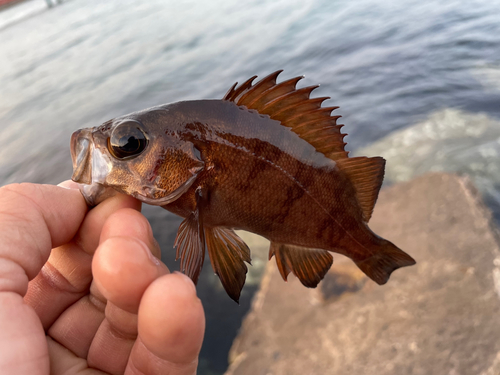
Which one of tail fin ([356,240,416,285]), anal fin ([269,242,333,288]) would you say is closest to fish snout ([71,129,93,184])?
anal fin ([269,242,333,288])

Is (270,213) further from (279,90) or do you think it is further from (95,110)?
(95,110)

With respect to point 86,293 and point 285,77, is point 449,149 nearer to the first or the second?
point 285,77

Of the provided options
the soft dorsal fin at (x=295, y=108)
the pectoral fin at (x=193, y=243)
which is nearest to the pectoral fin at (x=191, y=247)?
the pectoral fin at (x=193, y=243)

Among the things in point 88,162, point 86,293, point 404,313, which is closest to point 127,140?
point 88,162

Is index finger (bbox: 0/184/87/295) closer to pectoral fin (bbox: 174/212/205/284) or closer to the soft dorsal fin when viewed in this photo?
pectoral fin (bbox: 174/212/205/284)

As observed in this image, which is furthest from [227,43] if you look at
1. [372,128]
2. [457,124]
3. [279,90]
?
[279,90]

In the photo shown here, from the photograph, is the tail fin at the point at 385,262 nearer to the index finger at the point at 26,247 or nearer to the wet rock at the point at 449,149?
the index finger at the point at 26,247
